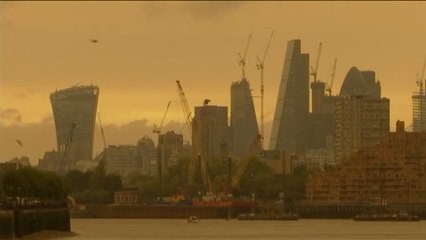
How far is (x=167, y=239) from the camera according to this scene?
458 feet

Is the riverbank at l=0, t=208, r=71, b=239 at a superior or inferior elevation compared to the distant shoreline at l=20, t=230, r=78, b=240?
superior

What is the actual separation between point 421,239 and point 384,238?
4252 mm

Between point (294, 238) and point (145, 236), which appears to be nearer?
point (294, 238)

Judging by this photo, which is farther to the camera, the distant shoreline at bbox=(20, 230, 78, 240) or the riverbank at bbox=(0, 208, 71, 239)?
the distant shoreline at bbox=(20, 230, 78, 240)

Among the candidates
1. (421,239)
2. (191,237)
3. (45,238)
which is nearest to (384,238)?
(421,239)

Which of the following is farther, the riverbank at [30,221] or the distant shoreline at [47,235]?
the distant shoreline at [47,235]

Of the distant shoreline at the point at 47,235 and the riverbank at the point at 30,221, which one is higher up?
the riverbank at the point at 30,221

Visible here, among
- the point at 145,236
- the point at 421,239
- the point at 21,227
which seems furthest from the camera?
the point at 145,236

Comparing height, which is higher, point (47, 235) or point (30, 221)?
point (30, 221)

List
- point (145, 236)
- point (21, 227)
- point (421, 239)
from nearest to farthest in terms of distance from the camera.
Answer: point (21, 227)
point (421, 239)
point (145, 236)

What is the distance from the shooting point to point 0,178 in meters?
143

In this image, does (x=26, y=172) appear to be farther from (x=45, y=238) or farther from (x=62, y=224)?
(x=45, y=238)

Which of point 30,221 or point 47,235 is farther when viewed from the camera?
point 47,235

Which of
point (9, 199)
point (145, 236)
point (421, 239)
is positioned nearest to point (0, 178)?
point (9, 199)
